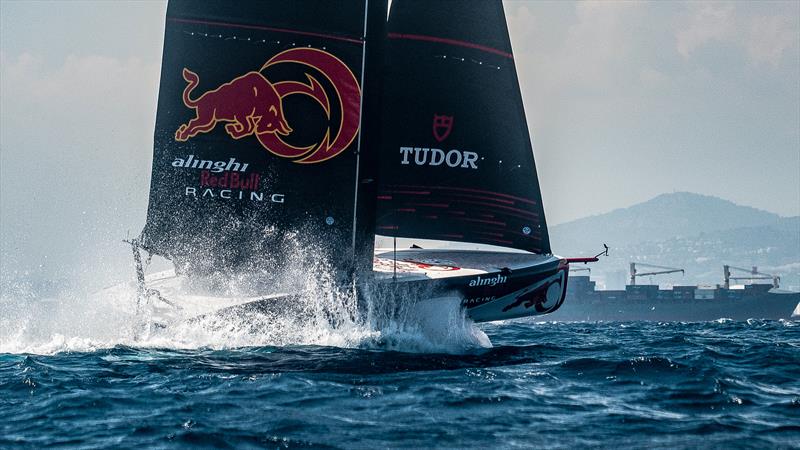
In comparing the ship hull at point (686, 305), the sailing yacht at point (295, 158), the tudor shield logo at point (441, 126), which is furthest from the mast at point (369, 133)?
the ship hull at point (686, 305)

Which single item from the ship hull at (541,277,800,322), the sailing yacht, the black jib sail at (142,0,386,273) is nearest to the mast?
the sailing yacht

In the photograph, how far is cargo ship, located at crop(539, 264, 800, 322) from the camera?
323 ft

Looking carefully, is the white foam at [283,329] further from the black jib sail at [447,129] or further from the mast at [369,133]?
the black jib sail at [447,129]

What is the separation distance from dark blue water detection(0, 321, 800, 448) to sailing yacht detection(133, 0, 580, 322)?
2278 mm

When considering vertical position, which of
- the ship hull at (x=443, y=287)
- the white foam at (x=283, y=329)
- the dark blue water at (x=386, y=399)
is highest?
the ship hull at (x=443, y=287)

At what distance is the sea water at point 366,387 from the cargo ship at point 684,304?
8585cm

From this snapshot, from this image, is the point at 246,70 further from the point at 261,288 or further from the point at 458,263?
the point at 458,263

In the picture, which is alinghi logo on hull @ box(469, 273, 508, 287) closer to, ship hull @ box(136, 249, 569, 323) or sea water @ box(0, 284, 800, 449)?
ship hull @ box(136, 249, 569, 323)

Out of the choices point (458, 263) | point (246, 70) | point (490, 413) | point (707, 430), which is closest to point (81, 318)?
point (246, 70)

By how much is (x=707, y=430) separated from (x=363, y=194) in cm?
930

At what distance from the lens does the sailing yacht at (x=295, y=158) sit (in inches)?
625

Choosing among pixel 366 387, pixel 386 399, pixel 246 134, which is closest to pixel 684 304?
pixel 246 134

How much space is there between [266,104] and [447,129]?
3.72 meters

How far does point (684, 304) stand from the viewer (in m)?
98.6
